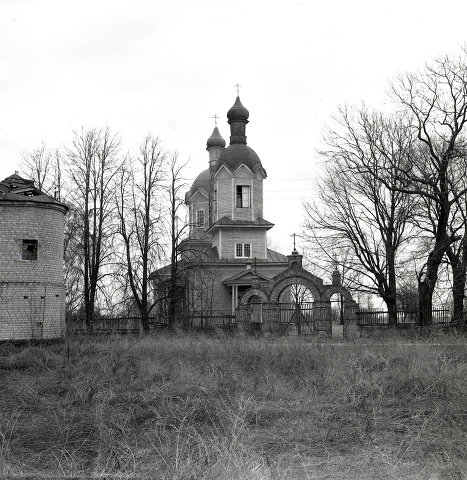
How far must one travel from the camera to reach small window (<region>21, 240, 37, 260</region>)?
26058mm

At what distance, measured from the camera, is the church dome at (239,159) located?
40.8m

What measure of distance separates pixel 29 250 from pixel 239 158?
18.1 metres

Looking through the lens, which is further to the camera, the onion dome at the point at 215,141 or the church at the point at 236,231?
the onion dome at the point at 215,141

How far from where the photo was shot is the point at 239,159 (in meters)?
41.0

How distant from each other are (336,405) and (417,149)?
19.4 metres

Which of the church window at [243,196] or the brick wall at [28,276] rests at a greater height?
the church window at [243,196]

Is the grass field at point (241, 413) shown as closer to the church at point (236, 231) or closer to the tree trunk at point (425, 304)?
the tree trunk at point (425, 304)

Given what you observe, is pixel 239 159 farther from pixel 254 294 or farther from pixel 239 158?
pixel 254 294

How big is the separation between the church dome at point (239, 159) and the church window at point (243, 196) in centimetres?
125

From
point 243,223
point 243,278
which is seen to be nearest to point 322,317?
point 243,278

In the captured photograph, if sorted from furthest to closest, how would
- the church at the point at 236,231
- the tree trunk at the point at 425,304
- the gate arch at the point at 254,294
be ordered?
the church at the point at 236,231 < the gate arch at the point at 254,294 < the tree trunk at the point at 425,304

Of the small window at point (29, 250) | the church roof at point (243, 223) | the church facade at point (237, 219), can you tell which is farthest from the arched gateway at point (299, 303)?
the church roof at point (243, 223)

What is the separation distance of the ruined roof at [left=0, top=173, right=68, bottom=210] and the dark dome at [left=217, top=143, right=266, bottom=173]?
50.9 ft

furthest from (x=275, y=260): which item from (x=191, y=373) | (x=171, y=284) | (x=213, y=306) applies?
(x=191, y=373)
